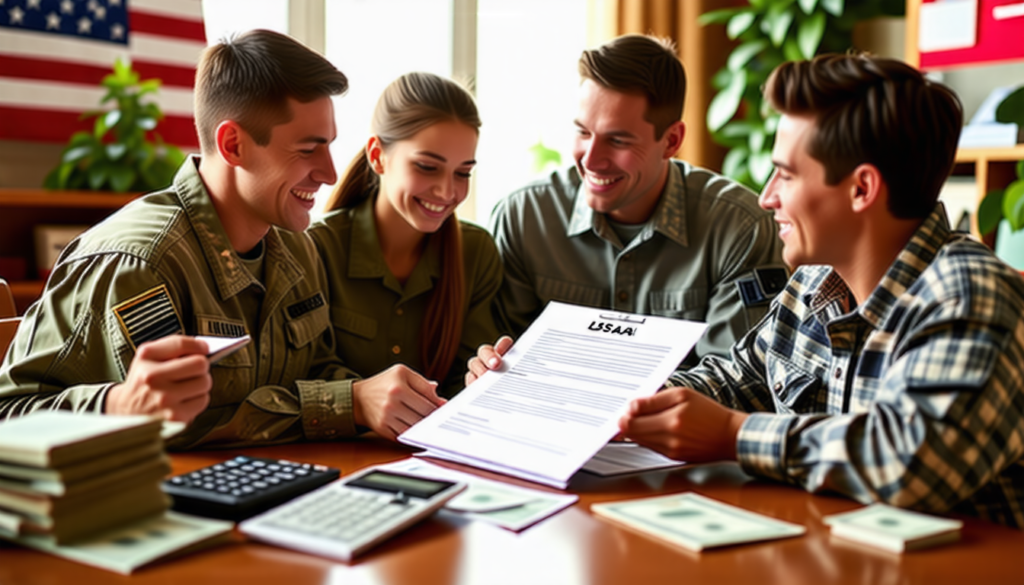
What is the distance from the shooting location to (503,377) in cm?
144

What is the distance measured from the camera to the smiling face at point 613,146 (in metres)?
2.18

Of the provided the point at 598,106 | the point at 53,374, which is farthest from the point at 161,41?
the point at 53,374

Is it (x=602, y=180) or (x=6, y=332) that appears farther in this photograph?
(x=602, y=180)

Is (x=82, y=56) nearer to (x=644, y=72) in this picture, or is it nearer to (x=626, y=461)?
(x=644, y=72)

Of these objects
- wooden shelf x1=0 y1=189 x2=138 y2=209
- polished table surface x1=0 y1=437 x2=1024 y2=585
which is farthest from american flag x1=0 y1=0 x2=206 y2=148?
polished table surface x1=0 y1=437 x2=1024 y2=585

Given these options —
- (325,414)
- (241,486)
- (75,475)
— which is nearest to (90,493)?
(75,475)

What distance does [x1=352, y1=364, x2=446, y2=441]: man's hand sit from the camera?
142 cm

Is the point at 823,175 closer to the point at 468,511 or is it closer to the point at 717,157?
the point at 468,511

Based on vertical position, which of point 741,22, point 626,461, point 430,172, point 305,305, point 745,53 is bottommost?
point 626,461

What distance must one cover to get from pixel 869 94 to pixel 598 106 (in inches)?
38.4

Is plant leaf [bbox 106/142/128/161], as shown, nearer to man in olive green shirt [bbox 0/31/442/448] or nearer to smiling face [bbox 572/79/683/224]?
man in olive green shirt [bbox 0/31/442/448]

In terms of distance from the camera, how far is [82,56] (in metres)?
3.02

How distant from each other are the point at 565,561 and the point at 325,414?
2.08 feet

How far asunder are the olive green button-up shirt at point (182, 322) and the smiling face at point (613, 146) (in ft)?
2.53
